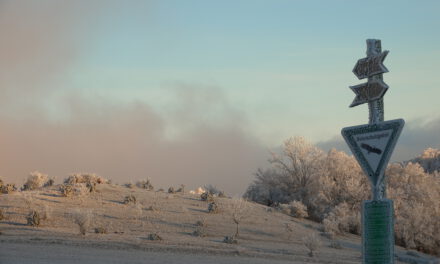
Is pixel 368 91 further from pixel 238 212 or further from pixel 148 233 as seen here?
pixel 238 212

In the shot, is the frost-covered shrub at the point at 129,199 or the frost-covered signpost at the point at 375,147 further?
the frost-covered shrub at the point at 129,199

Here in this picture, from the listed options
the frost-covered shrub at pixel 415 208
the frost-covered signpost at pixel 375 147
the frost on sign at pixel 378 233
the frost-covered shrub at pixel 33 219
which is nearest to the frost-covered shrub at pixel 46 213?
the frost-covered shrub at pixel 33 219

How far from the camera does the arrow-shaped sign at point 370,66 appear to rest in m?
8.84

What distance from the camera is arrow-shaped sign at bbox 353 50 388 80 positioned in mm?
8844

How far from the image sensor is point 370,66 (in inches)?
353

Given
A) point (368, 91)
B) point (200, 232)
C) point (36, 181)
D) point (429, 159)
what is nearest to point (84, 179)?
point (36, 181)

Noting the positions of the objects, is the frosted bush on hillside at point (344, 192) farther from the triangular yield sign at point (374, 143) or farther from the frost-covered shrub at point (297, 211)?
the triangular yield sign at point (374, 143)

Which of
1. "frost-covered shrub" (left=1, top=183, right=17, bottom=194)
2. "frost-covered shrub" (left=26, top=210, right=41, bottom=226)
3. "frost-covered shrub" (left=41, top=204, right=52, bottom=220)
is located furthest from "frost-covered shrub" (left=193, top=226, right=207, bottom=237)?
"frost-covered shrub" (left=1, top=183, right=17, bottom=194)

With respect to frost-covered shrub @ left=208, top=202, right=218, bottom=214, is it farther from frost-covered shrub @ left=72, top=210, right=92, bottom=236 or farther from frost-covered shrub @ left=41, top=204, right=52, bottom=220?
frost-covered shrub @ left=72, top=210, right=92, bottom=236

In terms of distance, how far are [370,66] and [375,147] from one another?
1.18m

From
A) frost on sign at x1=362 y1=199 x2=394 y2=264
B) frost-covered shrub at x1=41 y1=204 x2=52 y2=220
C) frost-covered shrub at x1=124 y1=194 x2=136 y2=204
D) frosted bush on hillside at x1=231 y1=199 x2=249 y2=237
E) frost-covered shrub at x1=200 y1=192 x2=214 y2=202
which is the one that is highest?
frost-covered shrub at x1=200 y1=192 x2=214 y2=202

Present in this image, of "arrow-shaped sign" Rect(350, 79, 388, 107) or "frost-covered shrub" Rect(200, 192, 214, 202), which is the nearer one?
"arrow-shaped sign" Rect(350, 79, 388, 107)

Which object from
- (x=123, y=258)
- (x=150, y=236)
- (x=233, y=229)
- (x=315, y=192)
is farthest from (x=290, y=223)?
(x=123, y=258)

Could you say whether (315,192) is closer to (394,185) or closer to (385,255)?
(394,185)
